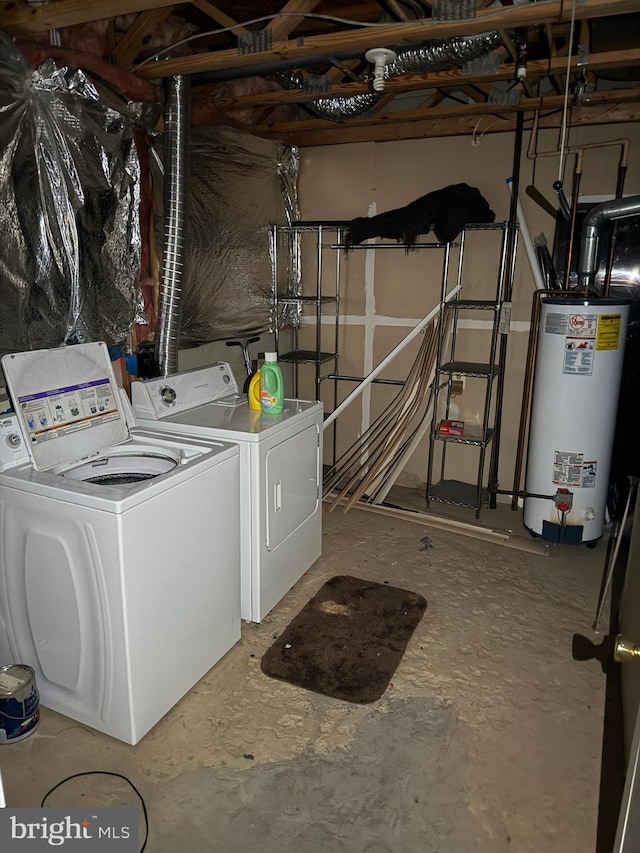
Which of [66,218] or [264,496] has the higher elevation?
[66,218]

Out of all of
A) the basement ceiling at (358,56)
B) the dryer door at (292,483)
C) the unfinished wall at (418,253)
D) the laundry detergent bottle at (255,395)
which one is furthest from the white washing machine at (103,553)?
the unfinished wall at (418,253)

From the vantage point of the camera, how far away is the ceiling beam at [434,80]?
7.66 feet

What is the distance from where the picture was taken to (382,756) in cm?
181

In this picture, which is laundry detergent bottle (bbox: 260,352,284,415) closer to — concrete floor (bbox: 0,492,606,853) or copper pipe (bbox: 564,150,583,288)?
concrete floor (bbox: 0,492,606,853)

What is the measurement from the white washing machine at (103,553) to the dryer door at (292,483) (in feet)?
0.76

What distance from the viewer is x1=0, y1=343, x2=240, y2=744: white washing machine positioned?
1707mm

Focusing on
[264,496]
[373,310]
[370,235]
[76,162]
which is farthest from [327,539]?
[76,162]

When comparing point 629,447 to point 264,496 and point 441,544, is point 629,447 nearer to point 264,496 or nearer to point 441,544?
point 441,544

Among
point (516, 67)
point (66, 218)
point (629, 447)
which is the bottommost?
point (629, 447)

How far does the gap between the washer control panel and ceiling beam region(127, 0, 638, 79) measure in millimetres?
1343

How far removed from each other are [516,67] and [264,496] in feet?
6.69

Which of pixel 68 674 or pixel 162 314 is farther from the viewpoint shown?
pixel 162 314

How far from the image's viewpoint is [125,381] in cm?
265

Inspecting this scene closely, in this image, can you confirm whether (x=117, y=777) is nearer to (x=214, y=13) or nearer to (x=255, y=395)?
(x=255, y=395)
